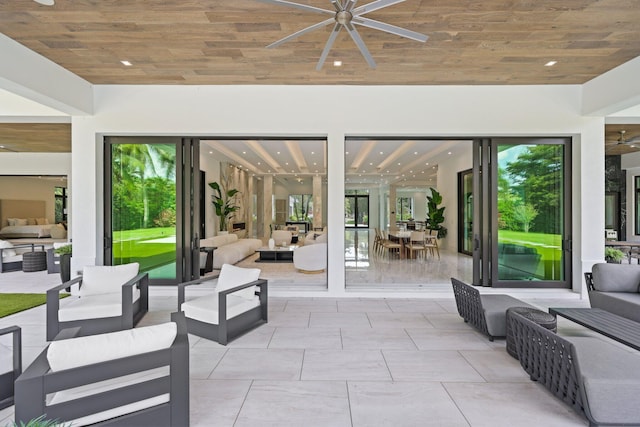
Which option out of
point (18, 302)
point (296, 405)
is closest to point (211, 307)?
point (296, 405)

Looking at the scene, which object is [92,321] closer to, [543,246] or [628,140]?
[543,246]

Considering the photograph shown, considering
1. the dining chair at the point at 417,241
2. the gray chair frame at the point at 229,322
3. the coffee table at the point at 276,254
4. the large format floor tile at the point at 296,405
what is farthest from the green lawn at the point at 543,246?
the coffee table at the point at 276,254

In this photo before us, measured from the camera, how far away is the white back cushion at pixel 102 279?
4.18 meters

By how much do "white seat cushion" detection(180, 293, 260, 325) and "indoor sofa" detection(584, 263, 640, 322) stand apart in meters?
4.49

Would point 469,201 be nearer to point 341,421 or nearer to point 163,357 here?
point 341,421

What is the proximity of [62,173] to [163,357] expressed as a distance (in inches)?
425

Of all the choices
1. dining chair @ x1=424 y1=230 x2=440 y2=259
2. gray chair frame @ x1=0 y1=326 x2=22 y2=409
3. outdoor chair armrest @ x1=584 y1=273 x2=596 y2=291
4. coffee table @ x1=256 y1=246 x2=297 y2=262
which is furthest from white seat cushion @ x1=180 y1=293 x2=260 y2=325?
dining chair @ x1=424 y1=230 x2=440 y2=259

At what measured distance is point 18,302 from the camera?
503 cm

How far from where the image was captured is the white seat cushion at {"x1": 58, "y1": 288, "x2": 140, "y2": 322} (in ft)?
11.8

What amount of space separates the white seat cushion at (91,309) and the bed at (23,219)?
12.1m

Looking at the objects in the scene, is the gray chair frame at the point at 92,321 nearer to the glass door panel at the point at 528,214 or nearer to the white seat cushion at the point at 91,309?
the white seat cushion at the point at 91,309

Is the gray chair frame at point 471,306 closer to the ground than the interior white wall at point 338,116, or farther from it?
closer to the ground

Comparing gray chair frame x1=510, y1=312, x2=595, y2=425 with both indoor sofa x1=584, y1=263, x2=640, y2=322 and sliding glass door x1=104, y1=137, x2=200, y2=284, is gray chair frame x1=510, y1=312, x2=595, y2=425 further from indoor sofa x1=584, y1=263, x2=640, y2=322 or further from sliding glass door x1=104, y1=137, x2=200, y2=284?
sliding glass door x1=104, y1=137, x2=200, y2=284

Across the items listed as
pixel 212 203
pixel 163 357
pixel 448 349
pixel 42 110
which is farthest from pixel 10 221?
pixel 448 349
